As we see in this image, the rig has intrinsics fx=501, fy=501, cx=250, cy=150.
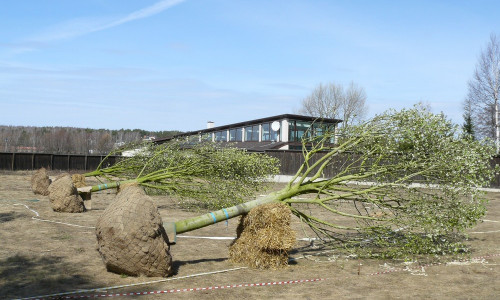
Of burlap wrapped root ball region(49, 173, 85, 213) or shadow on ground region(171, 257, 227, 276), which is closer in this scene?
shadow on ground region(171, 257, 227, 276)

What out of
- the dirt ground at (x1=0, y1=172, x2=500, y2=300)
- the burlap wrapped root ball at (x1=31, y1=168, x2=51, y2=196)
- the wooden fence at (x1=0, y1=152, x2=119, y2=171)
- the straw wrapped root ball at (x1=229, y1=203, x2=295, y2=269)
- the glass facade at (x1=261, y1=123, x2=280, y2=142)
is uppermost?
the glass facade at (x1=261, y1=123, x2=280, y2=142)

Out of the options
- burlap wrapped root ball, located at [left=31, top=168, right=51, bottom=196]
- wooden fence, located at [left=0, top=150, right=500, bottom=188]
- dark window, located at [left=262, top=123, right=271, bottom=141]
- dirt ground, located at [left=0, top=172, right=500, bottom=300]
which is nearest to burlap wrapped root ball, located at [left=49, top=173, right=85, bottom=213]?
dirt ground, located at [left=0, top=172, right=500, bottom=300]

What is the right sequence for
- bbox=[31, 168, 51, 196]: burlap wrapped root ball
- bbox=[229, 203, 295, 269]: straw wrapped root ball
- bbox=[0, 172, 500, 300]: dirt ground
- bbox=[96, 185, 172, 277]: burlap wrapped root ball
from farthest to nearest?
bbox=[31, 168, 51, 196]: burlap wrapped root ball → bbox=[229, 203, 295, 269]: straw wrapped root ball → bbox=[96, 185, 172, 277]: burlap wrapped root ball → bbox=[0, 172, 500, 300]: dirt ground

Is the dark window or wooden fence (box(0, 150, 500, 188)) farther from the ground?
the dark window

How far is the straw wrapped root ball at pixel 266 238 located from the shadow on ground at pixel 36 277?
302 centimetres

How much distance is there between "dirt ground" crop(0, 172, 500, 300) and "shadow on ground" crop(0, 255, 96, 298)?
0.01 meters

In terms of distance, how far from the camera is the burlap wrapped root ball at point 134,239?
27.7 feet

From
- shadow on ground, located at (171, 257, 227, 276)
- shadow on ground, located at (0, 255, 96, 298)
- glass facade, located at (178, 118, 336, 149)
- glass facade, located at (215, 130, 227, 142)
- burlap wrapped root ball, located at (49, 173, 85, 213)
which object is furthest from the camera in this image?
glass facade, located at (215, 130, 227, 142)

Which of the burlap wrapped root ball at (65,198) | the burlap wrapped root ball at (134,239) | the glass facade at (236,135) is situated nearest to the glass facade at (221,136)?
the glass facade at (236,135)

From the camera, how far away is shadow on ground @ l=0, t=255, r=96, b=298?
26.0 feet

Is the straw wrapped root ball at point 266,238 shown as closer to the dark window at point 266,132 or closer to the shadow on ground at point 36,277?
the shadow on ground at point 36,277

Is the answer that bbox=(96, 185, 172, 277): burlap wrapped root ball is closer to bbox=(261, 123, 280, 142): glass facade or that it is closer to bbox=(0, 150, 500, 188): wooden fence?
bbox=(0, 150, 500, 188): wooden fence

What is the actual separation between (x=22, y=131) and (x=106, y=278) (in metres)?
95.4

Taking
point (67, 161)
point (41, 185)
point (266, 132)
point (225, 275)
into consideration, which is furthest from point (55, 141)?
point (225, 275)
